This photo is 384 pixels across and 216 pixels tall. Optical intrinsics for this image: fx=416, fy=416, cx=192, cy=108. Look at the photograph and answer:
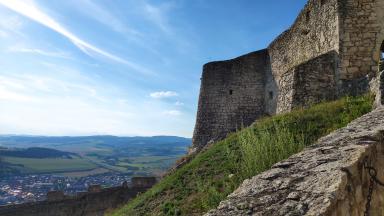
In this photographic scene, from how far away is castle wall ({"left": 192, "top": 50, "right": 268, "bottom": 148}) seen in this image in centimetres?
2312

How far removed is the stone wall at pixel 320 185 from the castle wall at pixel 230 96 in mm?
17827

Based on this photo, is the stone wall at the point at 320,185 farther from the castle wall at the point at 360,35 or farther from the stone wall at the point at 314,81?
the stone wall at the point at 314,81

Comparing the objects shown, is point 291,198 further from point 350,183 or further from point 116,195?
point 116,195

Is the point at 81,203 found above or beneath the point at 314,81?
beneath

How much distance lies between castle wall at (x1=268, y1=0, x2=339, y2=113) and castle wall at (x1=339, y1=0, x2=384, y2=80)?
30 centimetres

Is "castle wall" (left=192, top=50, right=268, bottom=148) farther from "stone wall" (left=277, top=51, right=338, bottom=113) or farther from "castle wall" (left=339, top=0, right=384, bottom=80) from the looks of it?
"castle wall" (left=339, top=0, right=384, bottom=80)

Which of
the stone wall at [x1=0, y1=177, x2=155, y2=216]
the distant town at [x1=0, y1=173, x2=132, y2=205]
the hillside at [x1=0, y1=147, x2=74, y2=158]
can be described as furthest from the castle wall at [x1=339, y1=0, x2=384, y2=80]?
the hillside at [x1=0, y1=147, x2=74, y2=158]

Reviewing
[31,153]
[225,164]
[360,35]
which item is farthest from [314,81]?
[31,153]

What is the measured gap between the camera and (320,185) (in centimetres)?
360

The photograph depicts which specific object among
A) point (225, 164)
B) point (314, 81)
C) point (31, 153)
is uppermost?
point (314, 81)

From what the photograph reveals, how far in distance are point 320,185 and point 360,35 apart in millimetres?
11043

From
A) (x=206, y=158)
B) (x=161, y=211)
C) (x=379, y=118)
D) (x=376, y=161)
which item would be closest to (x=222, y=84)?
(x=206, y=158)

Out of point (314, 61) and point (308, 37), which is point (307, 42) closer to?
point (308, 37)

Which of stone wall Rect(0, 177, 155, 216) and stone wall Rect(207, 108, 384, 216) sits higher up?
stone wall Rect(207, 108, 384, 216)
